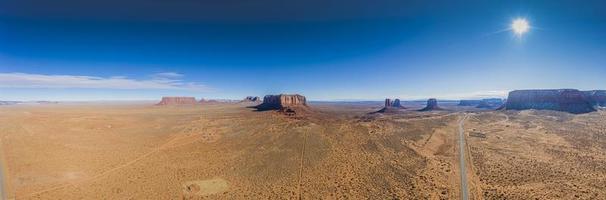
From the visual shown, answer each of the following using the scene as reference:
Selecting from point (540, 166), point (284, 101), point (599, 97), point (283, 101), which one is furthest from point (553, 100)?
point (283, 101)

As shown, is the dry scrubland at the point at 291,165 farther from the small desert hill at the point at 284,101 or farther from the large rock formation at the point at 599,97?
the large rock formation at the point at 599,97

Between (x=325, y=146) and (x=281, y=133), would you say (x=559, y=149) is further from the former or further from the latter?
(x=281, y=133)

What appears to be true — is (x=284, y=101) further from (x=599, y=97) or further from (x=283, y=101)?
(x=599, y=97)

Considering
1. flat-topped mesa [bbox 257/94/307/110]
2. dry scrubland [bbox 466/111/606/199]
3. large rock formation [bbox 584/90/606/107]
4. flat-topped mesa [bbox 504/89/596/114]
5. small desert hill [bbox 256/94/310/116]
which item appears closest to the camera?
dry scrubland [bbox 466/111/606/199]

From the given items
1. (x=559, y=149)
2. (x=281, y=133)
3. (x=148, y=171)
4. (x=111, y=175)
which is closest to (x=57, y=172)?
(x=111, y=175)

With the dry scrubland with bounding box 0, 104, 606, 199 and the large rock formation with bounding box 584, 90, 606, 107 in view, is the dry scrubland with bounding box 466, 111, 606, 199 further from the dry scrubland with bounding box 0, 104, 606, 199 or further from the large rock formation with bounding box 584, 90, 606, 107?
the large rock formation with bounding box 584, 90, 606, 107

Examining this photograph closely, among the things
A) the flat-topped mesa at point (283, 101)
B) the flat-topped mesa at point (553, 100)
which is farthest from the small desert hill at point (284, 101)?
the flat-topped mesa at point (553, 100)

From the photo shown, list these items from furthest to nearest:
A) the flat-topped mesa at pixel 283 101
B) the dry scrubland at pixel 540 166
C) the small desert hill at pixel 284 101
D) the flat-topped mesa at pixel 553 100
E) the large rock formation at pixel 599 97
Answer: the large rock formation at pixel 599 97, the flat-topped mesa at pixel 283 101, the small desert hill at pixel 284 101, the flat-topped mesa at pixel 553 100, the dry scrubland at pixel 540 166

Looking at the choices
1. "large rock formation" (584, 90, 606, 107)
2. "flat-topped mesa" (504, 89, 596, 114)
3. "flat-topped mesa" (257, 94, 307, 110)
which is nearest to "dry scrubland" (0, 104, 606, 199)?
"flat-topped mesa" (257, 94, 307, 110)
